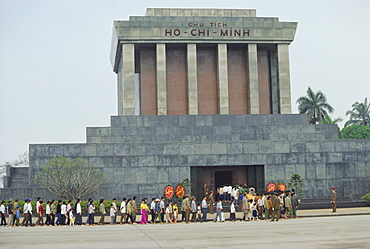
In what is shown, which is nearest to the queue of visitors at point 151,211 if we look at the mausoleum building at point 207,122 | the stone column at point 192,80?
the mausoleum building at point 207,122

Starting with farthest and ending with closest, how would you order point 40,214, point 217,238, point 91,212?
1. point 40,214
2. point 91,212
3. point 217,238

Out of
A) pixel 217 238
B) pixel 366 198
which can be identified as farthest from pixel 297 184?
pixel 217 238

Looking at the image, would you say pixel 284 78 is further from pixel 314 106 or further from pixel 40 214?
pixel 314 106

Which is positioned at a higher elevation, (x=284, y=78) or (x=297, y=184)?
(x=284, y=78)

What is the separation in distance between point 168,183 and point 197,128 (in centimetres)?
542

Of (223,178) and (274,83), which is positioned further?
(274,83)

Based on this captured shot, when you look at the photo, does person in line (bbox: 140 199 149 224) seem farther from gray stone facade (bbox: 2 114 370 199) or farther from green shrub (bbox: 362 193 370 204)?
green shrub (bbox: 362 193 370 204)

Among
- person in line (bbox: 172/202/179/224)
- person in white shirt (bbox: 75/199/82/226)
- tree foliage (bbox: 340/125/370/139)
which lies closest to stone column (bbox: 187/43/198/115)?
person in line (bbox: 172/202/179/224)

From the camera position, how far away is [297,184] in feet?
122

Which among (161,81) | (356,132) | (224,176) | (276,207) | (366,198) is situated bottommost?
(276,207)

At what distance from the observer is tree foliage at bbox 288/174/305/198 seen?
3706cm

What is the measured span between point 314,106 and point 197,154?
5418 cm

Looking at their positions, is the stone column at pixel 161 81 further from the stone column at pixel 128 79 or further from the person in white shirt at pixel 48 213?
the person in white shirt at pixel 48 213

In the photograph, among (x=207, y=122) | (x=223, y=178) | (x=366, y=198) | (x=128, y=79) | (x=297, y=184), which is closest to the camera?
(x=366, y=198)
